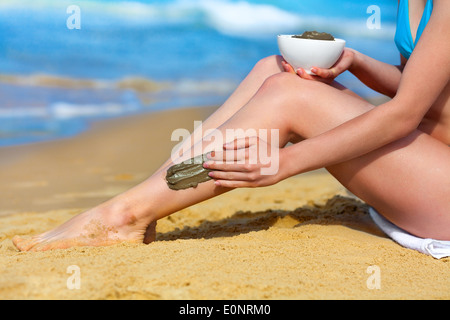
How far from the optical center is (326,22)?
7.96 meters

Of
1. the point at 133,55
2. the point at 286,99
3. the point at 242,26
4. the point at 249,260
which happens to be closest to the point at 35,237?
the point at 249,260

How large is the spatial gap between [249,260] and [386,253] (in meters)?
0.48

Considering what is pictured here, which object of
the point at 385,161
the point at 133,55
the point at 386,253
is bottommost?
the point at 386,253

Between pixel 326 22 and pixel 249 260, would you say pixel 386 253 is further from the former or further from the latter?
pixel 326 22

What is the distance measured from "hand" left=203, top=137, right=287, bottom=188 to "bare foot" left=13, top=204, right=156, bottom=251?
1.19ft

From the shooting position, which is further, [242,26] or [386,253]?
[242,26]

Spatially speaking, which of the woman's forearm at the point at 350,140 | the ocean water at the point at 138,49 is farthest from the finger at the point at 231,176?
the ocean water at the point at 138,49

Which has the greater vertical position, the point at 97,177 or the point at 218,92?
the point at 218,92

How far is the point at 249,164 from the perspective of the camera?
1668 millimetres

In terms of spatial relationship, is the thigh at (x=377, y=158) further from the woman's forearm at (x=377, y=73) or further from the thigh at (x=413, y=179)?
the woman's forearm at (x=377, y=73)

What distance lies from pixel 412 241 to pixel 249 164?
24.0 inches

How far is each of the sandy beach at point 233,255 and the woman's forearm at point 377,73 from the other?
0.53 metres

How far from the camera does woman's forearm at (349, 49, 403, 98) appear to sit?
2045 mm

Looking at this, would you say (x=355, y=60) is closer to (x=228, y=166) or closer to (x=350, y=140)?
(x=350, y=140)
